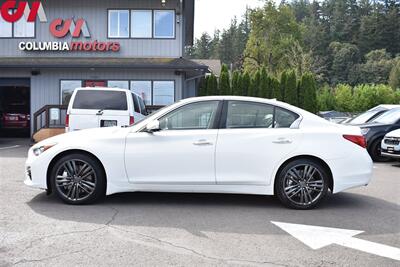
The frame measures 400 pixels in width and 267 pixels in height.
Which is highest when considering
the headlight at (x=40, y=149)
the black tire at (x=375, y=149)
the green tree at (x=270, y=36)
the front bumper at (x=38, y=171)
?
the green tree at (x=270, y=36)

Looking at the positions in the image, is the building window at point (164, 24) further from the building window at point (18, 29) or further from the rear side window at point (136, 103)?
the rear side window at point (136, 103)

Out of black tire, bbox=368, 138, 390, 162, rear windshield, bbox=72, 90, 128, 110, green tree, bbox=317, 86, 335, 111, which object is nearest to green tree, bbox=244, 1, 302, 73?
green tree, bbox=317, 86, 335, 111

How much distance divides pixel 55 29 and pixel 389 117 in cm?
1409

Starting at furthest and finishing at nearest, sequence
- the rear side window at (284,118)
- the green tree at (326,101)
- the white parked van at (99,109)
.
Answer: the green tree at (326,101)
the white parked van at (99,109)
the rear side window at (284,118)

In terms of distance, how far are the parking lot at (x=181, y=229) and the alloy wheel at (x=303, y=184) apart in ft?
0.67

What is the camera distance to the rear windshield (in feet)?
39.3

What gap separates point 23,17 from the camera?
67.0ft

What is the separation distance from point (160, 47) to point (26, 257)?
16.3 m

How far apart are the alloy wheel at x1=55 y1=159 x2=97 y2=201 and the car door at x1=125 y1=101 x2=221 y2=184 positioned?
1.94 ft

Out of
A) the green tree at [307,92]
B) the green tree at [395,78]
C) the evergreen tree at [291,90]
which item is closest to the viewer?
the evergreen tree at [291,90]

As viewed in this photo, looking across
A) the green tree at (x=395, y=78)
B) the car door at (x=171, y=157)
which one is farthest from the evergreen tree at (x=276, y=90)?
the green tree at (x=395, y=78)

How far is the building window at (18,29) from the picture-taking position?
67.0 ft

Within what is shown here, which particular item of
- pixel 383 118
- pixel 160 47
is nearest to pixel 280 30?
pixel 160 47

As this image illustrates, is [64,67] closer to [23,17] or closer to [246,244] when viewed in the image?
[23,17]
